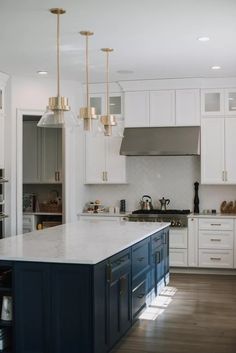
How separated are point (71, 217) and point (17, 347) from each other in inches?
164

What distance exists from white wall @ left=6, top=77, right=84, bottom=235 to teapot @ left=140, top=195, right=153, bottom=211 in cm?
96

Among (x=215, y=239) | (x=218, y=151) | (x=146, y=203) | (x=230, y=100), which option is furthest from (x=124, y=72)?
(x=215, y=239)

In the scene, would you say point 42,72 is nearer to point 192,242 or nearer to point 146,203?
point 146,203

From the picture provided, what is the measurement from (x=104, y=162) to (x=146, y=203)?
0.90 meters

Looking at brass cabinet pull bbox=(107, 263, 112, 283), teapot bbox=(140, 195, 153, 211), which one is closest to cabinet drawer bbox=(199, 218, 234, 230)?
teapot bbox=(140, 195, 153, 211)

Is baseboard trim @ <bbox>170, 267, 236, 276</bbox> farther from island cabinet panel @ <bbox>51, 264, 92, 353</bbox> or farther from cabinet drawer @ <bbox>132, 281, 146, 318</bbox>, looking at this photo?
island cabinet panel @ <bbox>51, 264, 92, 353</bbox>

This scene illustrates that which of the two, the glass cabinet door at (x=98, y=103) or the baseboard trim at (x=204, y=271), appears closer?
the baseboard trim at (x=204, y=271)

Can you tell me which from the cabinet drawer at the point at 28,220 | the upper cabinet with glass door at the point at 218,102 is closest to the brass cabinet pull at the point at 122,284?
the upper cabinet with glass door at the point at 218,102

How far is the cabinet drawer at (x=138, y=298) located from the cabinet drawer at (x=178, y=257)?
251 cm

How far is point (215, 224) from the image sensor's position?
7.52 m

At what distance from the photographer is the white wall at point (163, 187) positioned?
808 centimetres

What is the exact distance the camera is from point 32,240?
4.69m

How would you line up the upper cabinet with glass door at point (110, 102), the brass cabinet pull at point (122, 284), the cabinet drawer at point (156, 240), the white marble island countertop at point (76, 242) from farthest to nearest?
the upper cabinet with glass door at point (110, 102), the cabinet drawer at point (156, 240), the brass cabinet pull at point (122, 284), the white marble island countertop at point (76, 242)

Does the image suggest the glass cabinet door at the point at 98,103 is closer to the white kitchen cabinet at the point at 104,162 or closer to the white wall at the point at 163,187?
the white kitchen cabinet at the point at 104,162
